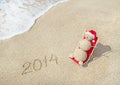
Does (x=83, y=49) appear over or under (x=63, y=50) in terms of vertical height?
over

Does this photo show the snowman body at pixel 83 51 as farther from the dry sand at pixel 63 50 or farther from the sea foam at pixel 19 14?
the sea foam at pixel 19 14

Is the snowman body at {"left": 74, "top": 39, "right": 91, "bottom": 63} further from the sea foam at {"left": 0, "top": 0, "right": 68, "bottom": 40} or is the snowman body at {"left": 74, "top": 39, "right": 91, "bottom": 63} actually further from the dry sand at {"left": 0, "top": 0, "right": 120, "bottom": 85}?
the sea foam at {"left": 0, "top": 0, "right": 68, "bottom": 40}

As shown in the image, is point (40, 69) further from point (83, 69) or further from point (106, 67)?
point (106, 67)

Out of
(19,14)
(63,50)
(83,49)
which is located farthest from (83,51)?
(19,14)

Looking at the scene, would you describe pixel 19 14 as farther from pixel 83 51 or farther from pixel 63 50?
pixel 83 51

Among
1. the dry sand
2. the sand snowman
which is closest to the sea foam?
the dry sand
